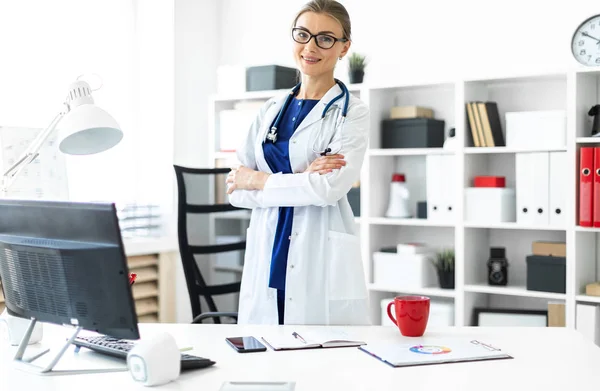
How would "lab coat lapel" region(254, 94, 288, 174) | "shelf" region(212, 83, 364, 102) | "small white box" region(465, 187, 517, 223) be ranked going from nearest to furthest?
"lab coat lapel" region(254, 94, 288, 174) → "small white box" region(465, 187, 517, 223) → "shelf" region(212, 83, 364, 102)

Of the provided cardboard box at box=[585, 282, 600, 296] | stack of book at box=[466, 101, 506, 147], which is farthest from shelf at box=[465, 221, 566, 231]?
stack of book at box=[466, 101, 506, 147]

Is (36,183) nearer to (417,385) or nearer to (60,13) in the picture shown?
(60,13)

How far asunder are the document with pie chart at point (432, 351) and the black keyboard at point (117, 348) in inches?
14.8

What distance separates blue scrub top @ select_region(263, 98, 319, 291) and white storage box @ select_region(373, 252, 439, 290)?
156 centimetres

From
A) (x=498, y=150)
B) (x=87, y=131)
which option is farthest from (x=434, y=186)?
(x=87, y=131)

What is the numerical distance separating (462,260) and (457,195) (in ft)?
1.04

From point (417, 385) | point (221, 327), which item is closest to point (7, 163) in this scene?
point (221, 327)

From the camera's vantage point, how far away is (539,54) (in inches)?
147

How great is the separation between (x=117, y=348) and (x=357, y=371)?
1.78 ft

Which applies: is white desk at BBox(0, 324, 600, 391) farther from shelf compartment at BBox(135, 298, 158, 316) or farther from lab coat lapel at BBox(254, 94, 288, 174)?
shelf compartment at BBox(135, 298, 158, 316)

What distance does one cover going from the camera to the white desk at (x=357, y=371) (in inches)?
56.7

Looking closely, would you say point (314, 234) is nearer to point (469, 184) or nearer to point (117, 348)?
point (117, 348)

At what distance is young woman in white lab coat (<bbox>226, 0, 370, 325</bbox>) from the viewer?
2301mm

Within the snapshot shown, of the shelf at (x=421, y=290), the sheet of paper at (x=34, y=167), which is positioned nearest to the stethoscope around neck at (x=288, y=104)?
the sheet of paper at (x=34, y=167)
